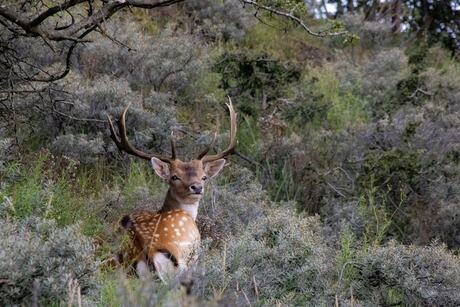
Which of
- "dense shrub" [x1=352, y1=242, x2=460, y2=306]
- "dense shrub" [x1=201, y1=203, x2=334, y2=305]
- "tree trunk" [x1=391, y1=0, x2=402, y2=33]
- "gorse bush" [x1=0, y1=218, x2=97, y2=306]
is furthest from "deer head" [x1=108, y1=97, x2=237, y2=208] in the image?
"tree trunk" [x1=391, y1=0, x2=402, y2=33]

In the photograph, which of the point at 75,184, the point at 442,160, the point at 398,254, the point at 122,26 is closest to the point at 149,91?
the point at 122,26

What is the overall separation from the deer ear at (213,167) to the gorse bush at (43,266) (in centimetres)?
315

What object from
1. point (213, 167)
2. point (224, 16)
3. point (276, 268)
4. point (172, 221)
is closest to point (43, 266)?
point (276, 268)

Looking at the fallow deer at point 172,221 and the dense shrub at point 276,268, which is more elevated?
the dense shrub at point 276,268

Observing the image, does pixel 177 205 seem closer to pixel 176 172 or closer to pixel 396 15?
pixel 176 172

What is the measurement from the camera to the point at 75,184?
26.2 feet

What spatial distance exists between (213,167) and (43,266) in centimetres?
370

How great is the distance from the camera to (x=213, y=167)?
8.00 meters

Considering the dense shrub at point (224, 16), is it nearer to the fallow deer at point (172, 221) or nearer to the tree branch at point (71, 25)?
the fallow deer at point (172, 221)

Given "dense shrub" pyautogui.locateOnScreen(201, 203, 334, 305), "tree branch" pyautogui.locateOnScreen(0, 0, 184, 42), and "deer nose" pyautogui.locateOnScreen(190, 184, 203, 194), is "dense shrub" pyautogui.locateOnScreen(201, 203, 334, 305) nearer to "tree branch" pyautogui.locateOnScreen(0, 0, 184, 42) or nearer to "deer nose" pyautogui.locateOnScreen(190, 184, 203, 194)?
"deer nose" pyautogui.locateOnScreen(190, 184, 203, 194)

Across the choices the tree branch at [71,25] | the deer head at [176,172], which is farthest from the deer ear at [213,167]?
the tree branch at [71,25]

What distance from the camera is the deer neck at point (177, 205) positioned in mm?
7430

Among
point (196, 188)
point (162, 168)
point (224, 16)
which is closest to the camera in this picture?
point (196, 188)

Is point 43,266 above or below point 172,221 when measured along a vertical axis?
above
